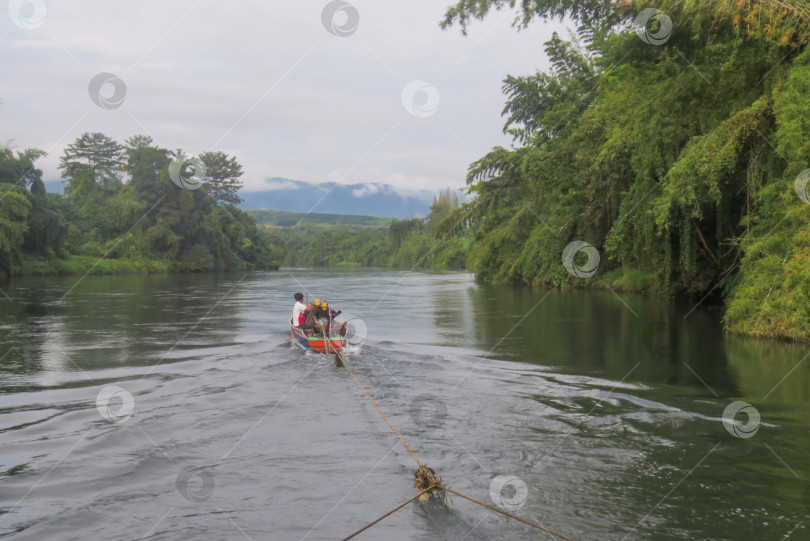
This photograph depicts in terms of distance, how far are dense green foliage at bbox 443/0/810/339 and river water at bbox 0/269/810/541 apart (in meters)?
2.77

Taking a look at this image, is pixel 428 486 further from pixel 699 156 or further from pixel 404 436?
pixel 699 156

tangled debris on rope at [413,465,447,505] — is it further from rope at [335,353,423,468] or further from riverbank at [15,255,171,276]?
riverbank at [15,255,171,276]

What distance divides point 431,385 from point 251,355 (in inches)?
248

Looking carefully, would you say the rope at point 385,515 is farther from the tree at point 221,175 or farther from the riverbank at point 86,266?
the tree at point 221,175

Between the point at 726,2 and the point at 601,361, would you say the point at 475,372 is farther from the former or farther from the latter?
the point at 726,2

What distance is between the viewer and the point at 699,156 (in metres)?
19.3

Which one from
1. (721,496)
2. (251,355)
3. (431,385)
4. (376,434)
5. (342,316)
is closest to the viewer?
(721,496)

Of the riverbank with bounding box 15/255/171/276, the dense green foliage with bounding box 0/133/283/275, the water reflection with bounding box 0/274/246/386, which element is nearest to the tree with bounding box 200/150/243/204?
the dense green foliage with bounding box 0/133/283/275

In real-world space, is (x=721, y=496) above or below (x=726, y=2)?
below

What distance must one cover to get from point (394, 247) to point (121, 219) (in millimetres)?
86744

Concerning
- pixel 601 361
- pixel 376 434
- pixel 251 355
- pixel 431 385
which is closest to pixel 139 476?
pixel 376 434

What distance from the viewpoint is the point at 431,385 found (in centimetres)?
1409

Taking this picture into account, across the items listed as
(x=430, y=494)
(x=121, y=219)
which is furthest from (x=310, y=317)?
(x=121, y=219)

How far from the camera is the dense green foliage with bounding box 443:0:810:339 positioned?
56.9 feet
